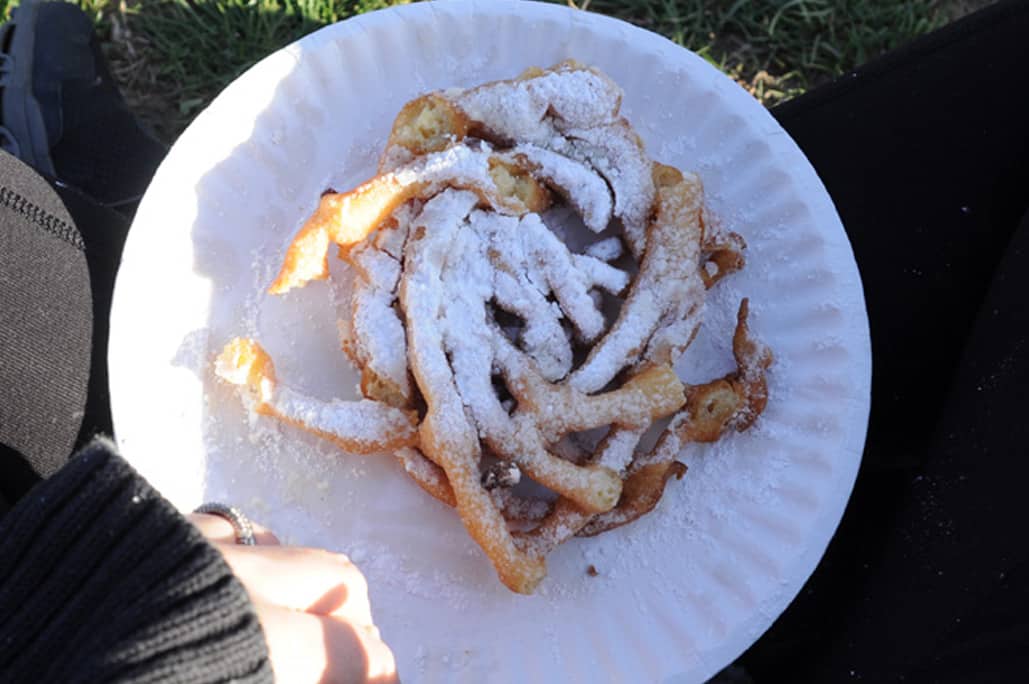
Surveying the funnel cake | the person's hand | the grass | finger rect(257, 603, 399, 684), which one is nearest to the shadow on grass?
the grass

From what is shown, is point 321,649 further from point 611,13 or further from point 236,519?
→ point 611,13

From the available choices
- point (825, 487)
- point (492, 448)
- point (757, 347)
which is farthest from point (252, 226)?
point (825, 487)

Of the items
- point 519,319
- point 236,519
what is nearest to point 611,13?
point 519,319

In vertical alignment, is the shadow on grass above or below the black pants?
above

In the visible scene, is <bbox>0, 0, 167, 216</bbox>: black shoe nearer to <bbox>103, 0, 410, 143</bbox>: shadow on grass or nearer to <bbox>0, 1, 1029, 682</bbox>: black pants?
<bbox>103, 0, 410, 143</bbox>: shadow on grass

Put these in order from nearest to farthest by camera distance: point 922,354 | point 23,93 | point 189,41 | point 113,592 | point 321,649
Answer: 1. point 113,592
2. point 321,649
3. point 922,354
4. point 23,93
5. point 189,41
